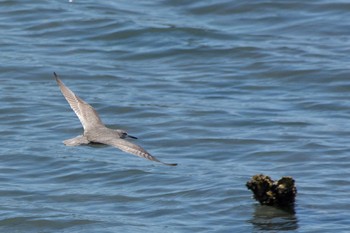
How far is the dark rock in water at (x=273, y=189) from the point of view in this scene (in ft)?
32.8

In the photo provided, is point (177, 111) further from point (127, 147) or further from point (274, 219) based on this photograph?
point (127, 147)

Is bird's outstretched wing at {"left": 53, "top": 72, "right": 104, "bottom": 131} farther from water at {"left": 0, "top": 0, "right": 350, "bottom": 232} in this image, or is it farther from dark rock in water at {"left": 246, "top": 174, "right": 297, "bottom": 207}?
dark rock in water at {"left": 246, "top": 174, "right": 297, "bottom": 207}

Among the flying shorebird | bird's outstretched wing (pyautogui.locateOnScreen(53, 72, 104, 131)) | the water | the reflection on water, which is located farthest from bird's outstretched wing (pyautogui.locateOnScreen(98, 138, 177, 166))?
the reflection on water

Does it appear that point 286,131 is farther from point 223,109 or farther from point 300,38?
point 300,38

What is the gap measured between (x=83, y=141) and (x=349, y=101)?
5791mm

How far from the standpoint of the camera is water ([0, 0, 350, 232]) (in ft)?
36.4

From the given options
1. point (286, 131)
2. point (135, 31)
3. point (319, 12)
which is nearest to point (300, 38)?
point (319, 12)

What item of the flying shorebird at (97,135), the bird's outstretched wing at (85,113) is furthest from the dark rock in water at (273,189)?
the bird's outstretched wing at (85,113)

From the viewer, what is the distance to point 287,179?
9.97 meters

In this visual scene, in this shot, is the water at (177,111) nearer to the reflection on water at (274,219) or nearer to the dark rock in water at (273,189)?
the reflection on water at (274,219)

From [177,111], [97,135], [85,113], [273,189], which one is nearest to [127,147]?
[97,135]

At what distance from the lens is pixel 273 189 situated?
1020 centimetres

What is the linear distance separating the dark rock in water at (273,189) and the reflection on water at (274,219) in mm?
84

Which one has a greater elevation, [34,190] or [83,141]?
[83,141]
